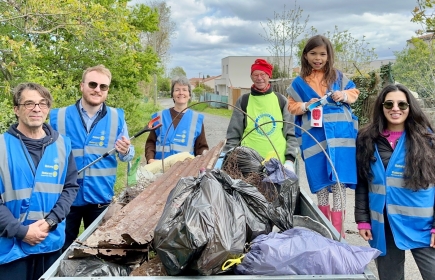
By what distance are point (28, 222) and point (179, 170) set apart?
4.73 ft

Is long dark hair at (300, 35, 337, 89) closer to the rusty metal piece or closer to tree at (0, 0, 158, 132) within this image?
the rusty metal piece

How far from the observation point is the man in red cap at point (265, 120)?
409 centimetres

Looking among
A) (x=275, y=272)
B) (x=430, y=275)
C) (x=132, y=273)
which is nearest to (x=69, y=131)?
(x=132, y=273)

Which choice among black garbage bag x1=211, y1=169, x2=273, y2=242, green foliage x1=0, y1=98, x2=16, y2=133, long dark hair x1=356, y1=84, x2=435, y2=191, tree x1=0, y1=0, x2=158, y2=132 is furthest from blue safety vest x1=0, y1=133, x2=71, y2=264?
tree x1=0, y1=0, x2=158, y2=132

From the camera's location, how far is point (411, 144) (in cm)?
267

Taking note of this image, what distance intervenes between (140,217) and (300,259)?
3.81 feet

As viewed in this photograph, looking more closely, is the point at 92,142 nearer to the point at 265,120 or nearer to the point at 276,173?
the point at 276,173

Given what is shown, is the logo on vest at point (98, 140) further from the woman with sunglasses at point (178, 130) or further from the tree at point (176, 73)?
the tree at point (176, 73)

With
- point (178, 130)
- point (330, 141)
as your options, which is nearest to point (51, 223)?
point (178, 130)

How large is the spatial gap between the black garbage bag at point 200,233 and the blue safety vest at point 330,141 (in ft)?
4.61

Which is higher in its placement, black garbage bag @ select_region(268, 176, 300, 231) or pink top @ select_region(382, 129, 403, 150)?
pink top @ select_region(382, 129, 403, 150)

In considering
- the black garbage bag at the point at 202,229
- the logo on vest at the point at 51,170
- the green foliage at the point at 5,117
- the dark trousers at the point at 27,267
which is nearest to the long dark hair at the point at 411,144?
the black garbage bag at the point at 202,229

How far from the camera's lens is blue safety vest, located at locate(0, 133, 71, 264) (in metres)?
2.48

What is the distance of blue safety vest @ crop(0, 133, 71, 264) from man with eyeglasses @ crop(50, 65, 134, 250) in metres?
0.55
